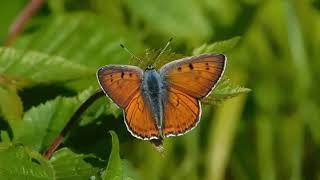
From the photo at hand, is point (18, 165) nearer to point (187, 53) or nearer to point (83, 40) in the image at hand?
point (187, 53)

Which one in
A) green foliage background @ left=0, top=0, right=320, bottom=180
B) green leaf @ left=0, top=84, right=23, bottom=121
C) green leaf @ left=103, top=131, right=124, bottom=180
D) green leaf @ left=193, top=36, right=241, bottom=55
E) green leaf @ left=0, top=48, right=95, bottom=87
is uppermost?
green leaf @ left=193, top=36, right=241, bottom=55

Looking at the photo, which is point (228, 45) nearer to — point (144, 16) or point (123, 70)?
point (123, 70)

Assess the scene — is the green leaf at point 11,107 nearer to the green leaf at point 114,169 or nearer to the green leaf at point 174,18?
the green leaf at point 114,169

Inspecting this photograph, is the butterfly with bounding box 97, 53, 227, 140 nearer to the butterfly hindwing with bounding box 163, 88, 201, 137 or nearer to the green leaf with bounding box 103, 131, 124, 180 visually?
the butterfly hindwing with bounding box 163, 88, 201, 137

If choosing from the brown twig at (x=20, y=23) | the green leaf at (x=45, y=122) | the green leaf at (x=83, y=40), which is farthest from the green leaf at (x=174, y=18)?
the green leaf at (x=45, y=122)

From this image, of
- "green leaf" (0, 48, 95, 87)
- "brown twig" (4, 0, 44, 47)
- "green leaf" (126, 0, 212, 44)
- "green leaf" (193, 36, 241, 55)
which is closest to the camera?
"green leaf" (193, 36, 241, 55)

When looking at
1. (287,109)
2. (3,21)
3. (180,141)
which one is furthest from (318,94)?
(3,21)

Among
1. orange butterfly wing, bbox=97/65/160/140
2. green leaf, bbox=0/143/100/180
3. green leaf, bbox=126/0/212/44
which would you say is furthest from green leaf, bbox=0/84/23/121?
green leaf, bbox=126/0/212/44
